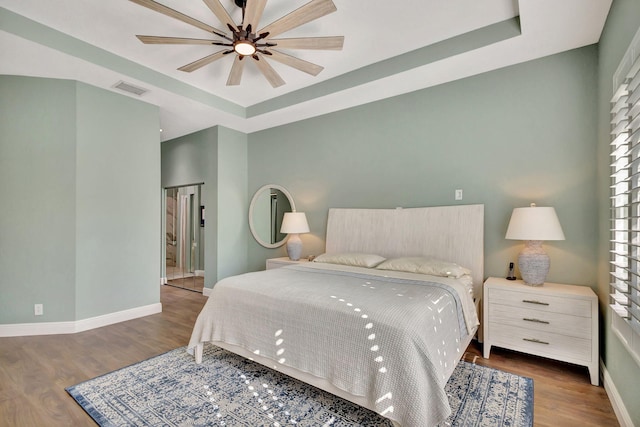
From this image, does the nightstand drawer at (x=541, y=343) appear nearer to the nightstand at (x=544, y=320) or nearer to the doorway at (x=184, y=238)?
the nightstand at (x=544, y=320)

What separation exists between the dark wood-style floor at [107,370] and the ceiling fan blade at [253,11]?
2.82m

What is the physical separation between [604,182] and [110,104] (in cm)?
494

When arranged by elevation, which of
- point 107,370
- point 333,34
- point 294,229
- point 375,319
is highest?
point 333,34

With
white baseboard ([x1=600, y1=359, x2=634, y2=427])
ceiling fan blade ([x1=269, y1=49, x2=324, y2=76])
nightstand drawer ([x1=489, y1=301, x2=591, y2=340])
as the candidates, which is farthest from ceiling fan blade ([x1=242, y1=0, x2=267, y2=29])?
white baseboard ([x1=600, y1=359, x2=634, y2=427])

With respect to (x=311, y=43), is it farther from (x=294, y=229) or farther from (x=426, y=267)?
(x=294, y=229)

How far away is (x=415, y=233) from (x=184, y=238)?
4.40 metres

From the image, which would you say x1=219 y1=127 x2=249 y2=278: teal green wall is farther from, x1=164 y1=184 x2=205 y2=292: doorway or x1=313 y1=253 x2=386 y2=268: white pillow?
x1=313 y1=253 x2=386 y2=268: white pillow

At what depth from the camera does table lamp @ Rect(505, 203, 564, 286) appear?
257cm

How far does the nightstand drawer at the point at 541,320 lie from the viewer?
238 centimetres

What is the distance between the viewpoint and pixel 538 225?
258 centimetres

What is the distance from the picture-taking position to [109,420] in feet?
6.20

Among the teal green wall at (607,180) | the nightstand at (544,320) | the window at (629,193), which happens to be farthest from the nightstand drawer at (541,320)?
the window at (629,193)

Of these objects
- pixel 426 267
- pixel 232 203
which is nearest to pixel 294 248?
pixel 232 203

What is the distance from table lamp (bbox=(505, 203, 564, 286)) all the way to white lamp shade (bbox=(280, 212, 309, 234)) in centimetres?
253
